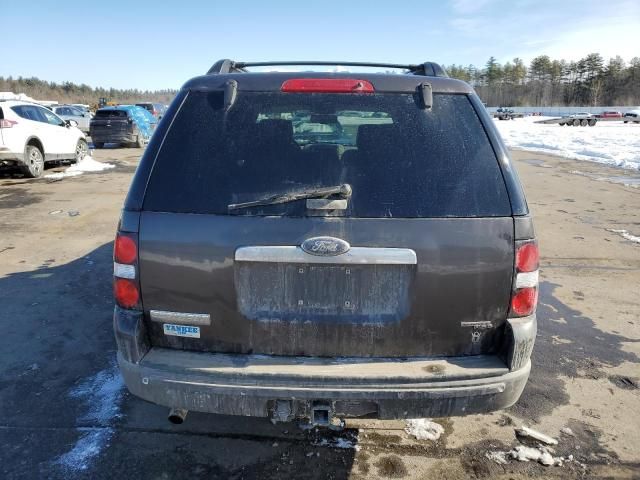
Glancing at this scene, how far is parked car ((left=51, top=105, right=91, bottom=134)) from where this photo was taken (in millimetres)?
28264

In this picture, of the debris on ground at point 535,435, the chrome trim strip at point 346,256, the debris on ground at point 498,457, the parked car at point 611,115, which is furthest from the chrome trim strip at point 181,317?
the parked car at point 611,115

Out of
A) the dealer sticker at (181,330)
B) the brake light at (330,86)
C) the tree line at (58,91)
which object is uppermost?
the tree line at (58,91)

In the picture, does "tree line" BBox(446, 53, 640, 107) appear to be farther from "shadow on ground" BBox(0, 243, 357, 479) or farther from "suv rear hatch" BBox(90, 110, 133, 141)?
"shadow on ground" BBox(0, 243, 357, 479)

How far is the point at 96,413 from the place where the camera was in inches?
122

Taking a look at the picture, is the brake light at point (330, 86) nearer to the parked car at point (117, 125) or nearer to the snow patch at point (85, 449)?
the snow patch at point (85, 449)

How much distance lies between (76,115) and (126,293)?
31.3 metres

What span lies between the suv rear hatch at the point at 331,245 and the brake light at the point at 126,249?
0.15 feet

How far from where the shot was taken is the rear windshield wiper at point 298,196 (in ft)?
7.14

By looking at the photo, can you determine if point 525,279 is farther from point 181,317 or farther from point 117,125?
point 117,125

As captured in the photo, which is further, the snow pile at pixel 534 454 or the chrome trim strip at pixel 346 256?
the snow pile at pixel 534 454

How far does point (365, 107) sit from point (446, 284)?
38.8 inches

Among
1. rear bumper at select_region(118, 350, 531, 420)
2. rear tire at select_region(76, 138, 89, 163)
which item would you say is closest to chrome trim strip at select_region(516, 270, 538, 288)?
rear bumper at select_region(118, 350, 531, 420)

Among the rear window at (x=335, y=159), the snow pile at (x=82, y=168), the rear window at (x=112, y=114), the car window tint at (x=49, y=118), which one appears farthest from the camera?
the rear window at (x=112, y=114)

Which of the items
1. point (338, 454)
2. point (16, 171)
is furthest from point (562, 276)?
point (16, 171)
